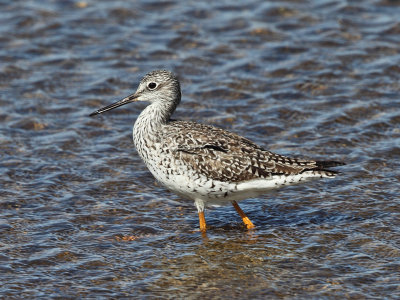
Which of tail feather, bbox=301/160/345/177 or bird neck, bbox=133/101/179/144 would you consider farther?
bird neck, bbox=133/101/179/144

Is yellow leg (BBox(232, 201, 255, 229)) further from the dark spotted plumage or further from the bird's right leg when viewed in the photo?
the dark spotted plumage

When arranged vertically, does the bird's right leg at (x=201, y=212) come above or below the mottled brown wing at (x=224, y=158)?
below

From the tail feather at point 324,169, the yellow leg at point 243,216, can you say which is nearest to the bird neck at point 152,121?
the yellow leg at point 243,216

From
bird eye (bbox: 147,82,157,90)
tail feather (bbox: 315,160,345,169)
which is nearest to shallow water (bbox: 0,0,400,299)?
tail feather (bbox: 315,160,345,169)

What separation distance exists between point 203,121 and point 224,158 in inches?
165

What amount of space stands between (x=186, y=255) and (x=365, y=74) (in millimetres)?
7784

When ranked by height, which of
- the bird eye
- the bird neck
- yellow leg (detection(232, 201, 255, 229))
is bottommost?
yellow leg (detection(232, 201, 255, 229))

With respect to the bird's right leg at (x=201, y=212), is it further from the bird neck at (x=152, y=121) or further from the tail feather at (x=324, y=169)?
the tail feather at (x=324, y=169)

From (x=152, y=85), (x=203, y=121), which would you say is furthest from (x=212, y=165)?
(x=203, y=121)

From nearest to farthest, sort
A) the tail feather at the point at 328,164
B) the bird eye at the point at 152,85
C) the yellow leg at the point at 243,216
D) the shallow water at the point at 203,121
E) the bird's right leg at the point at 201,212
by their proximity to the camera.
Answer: the shallow water at the point at 203,121, the tail feather at the point at 328,164, the bird's right leg at the point at 201,212, the yellow leg at the point at 243,216, the bird eye at the point at 152,85

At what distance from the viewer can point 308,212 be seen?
11891mm

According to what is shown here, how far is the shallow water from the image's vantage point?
10.0 metres

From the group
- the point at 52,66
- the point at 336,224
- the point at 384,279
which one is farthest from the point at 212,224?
the point at 52,66

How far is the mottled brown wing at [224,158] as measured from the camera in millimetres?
10969
